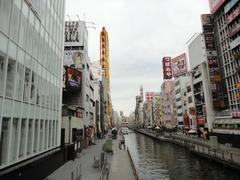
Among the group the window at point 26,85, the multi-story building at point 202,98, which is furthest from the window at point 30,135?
the multi-story building at point 202,98

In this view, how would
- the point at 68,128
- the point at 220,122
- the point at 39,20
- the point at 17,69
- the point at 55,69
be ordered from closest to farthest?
the point at 17,69 < the point at 39,20 < the point at 55,69 < the point at 68,128 < the point at 220,122

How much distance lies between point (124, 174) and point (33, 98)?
489 inches

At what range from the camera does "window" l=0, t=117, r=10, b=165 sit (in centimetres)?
1410

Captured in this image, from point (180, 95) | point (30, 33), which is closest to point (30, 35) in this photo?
point (30, 33)

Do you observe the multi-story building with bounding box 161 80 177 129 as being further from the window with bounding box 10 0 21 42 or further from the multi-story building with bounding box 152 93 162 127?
the window with bounding box 10 0 21 42

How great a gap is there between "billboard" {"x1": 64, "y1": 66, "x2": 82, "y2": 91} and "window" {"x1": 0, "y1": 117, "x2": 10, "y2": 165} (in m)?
27.7

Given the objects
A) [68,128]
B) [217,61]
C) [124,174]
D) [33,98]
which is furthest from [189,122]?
[33,98]

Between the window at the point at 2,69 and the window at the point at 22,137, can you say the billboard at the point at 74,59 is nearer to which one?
the window at the point at 22,137

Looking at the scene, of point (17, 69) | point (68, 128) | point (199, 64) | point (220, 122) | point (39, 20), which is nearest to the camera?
point (17, 69)

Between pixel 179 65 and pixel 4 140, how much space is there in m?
97.9

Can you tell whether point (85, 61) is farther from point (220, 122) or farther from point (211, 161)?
point (220, 122)

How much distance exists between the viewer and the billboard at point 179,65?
9988 cm

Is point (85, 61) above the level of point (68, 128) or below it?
above

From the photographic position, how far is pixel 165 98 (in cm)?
12788
